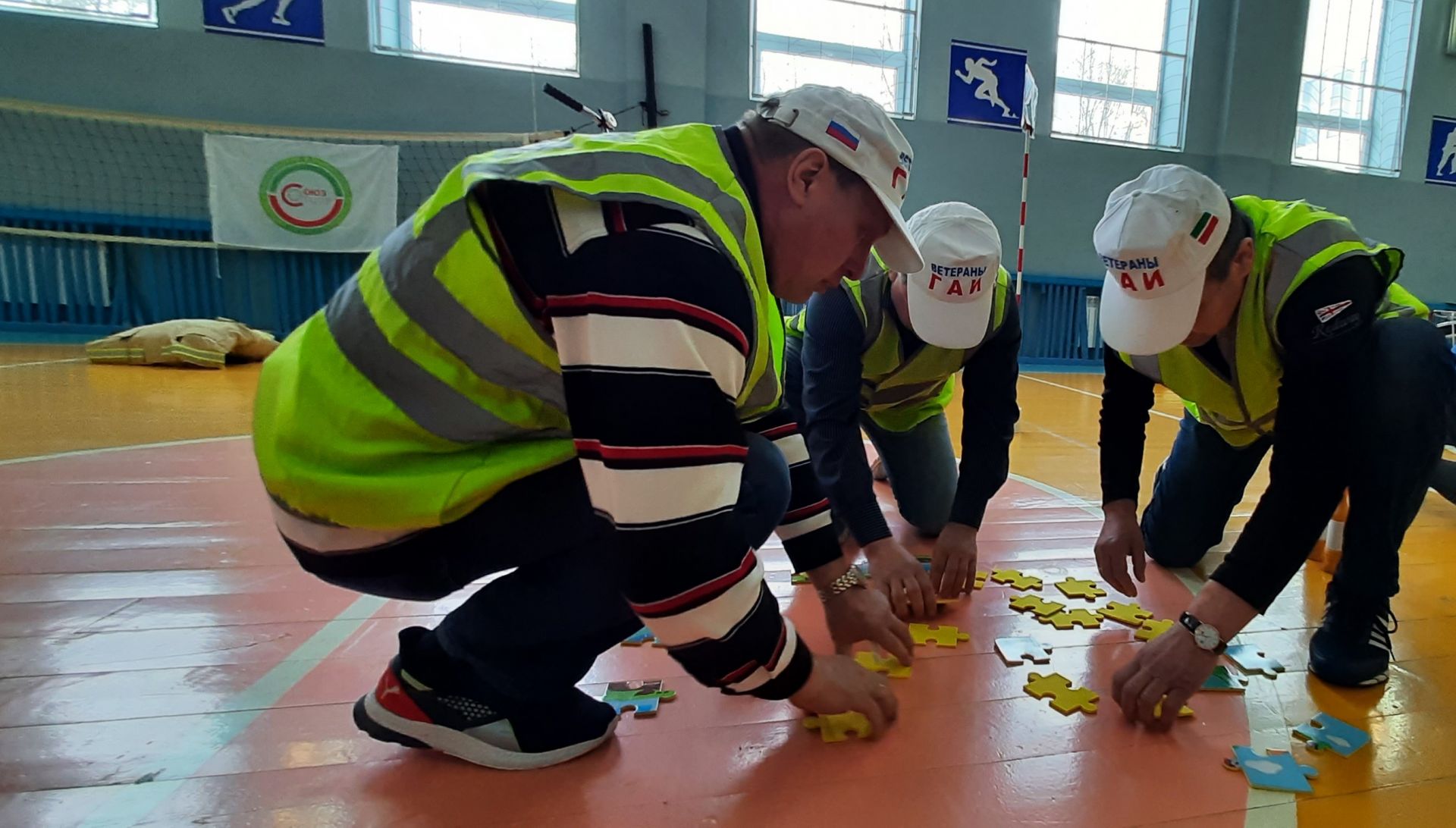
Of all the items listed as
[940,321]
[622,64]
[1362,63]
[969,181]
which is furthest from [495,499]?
[1362,63]

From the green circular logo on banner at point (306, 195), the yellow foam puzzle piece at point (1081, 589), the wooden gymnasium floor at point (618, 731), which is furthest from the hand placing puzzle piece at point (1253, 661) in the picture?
the green circular logo on banner at point (306, 195)

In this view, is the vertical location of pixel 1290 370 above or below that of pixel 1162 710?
above

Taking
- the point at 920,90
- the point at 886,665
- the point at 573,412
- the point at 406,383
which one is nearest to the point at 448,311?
the point at 406,383

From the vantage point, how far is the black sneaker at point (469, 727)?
111 cm

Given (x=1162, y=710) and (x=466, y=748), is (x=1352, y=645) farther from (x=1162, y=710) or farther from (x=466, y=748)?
(x=466, y=748)

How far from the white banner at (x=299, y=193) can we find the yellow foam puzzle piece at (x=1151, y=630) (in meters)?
6.29

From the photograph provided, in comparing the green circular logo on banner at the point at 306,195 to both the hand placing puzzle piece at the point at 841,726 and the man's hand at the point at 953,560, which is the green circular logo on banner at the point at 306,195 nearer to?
the man's hand at the point at 953,560

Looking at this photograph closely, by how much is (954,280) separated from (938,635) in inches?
28.8

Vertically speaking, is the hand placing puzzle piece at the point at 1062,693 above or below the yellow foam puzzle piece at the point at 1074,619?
above

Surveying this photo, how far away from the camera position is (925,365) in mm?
2059

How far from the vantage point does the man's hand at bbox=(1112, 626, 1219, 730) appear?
1224 millimetres

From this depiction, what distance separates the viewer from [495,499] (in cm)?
104

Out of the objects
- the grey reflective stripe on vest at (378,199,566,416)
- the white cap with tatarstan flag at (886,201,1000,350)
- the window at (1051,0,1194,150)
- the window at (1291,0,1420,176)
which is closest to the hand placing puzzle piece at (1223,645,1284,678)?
the white cap with tatarstan flag at (886,201,1000,350)

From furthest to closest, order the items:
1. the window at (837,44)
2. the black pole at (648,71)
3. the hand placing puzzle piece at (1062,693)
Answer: the window at (837,44), the black pole at (648,71), the hand placing puzzle piece at (1062,693)
